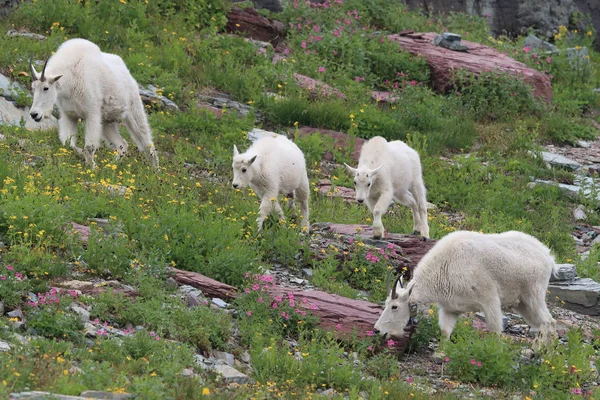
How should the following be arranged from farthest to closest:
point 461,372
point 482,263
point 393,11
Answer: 1. point 393,11
2. point 482,263
3. point 461,372

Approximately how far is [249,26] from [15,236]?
1325 centimetres

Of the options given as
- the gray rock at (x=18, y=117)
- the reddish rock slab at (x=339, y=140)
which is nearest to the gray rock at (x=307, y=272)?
the gray rock at (x=18, y=117)

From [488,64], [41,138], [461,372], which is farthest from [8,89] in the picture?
[488,64]

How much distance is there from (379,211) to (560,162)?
332 inches

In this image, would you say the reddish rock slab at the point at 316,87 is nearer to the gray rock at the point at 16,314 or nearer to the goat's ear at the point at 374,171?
the goat's ear at the point at 374,171

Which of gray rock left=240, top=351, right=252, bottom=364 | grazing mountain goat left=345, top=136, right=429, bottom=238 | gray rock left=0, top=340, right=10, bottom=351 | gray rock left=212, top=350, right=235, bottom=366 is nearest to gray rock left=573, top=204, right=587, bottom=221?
grazing mountain goat left=345, top=136, right=429, bottom=238

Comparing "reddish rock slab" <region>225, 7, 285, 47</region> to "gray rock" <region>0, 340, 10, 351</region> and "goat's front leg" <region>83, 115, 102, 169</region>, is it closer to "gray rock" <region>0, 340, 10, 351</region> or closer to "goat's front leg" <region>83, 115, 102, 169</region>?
"goat's front leg" <region>83, 115, 102, 169</region>

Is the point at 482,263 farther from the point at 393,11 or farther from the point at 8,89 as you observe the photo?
the point at 393,11

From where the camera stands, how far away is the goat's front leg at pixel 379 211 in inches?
485

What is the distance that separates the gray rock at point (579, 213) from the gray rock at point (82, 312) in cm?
1095

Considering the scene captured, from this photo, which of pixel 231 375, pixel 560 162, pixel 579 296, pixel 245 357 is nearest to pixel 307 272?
pixel 245 357

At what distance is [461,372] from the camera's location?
9562 millimetres

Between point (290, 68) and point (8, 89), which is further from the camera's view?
point (290, 68)

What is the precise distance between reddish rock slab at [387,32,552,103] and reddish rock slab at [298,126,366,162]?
4329 mm
